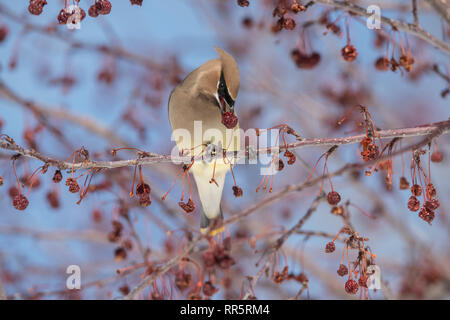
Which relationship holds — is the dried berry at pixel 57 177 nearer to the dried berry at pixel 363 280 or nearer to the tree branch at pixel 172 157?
the tree branch at pixel 172 157

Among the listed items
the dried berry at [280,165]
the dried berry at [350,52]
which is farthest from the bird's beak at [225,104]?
the dried berry at [280,165]

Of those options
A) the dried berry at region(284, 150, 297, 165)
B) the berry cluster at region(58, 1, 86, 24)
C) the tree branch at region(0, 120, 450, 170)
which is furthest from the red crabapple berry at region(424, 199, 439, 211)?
the berry cluster at region(58, 1, 86, 24)

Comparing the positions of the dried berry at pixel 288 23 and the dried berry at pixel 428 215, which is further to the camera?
the dried berry at pixel 288 23

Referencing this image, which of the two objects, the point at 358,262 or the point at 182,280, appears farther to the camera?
the point at 182,280

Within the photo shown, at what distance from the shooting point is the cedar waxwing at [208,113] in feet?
9.05

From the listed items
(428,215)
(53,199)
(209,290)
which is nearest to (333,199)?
(428,215)

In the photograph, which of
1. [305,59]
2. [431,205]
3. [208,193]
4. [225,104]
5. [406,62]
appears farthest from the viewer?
[208,193]

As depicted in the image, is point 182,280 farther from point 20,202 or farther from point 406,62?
point 406,62

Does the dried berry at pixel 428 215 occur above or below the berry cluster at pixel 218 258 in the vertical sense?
above

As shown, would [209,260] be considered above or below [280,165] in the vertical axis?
below

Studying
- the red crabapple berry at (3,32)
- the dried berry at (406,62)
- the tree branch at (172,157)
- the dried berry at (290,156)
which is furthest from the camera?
the red crabapple berry at (3,32)

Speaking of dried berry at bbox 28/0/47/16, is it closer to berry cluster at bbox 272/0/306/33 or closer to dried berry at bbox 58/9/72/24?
dried berry at bbox 58/9/72/24

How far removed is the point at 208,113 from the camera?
285 cm

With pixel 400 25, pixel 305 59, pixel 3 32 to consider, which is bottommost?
pixel 400 25
